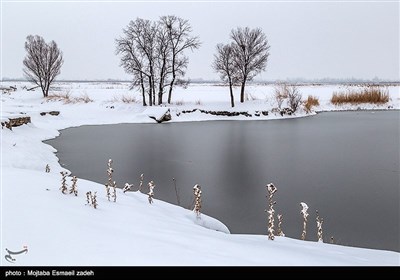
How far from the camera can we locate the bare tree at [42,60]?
170 feet

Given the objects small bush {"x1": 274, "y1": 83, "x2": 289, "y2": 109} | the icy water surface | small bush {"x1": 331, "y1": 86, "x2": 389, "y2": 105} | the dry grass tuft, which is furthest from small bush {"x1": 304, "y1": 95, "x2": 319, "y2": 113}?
the dry grass tuft

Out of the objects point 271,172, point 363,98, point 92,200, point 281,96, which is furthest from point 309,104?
point 92,200

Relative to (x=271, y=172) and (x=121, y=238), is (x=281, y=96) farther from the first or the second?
(x=121, y=238)

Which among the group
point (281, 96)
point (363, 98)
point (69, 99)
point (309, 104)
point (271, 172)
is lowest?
point (271, 172)

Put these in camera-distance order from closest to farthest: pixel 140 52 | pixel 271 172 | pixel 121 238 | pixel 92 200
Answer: pixel 121 238
pixel 92 200
pixel 271 172
pixel 140 52

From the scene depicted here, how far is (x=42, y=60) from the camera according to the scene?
51.8 meters

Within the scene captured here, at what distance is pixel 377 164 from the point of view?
14.0m

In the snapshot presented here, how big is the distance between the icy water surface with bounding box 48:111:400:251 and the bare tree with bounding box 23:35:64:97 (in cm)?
3312

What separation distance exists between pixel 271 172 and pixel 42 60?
49.6 m

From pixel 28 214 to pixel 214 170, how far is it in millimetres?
9346

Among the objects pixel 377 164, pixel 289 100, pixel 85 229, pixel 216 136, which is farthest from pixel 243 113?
A: pixel 85 229

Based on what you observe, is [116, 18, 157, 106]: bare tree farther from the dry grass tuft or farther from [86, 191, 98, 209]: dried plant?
[86, 191, 98, 209]: dried plant
